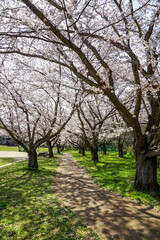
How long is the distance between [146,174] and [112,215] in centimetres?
271

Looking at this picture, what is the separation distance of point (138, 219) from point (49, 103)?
15.7 meters

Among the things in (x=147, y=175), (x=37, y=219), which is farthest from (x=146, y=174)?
(x=37, y=219)

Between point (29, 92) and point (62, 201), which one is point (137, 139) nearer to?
point (62, 201)

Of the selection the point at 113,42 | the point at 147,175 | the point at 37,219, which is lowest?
the point at 37,219

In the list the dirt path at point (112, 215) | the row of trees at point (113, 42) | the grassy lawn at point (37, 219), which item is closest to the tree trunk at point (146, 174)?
the row of trees at point (113, 42)

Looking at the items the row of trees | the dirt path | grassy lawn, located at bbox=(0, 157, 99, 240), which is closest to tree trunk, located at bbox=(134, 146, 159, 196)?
the row of trees

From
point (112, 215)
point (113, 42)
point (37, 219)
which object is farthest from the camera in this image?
point (113, 42)

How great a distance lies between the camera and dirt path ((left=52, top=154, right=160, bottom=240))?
410 centimetres

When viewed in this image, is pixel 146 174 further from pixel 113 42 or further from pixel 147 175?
pixel 113 42

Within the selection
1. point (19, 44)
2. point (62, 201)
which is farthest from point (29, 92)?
point (62, 201)

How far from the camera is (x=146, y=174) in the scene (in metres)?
7.11

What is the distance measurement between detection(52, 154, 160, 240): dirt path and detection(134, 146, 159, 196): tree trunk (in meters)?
1.11

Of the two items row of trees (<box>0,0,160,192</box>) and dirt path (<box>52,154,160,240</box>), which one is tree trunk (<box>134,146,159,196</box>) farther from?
dirt path (<box>52,154,160,240</box>)

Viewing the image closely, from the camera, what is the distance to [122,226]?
4.40 meters
